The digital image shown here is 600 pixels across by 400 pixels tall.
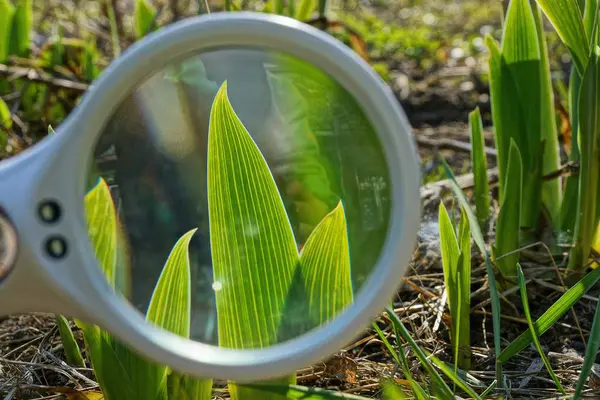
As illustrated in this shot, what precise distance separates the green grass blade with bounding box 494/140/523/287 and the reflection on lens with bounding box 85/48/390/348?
406mm

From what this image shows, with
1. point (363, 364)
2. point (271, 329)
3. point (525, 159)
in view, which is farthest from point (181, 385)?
point (525, 159)

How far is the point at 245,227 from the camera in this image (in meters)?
0.78

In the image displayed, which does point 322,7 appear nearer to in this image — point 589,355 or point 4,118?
point 4,118

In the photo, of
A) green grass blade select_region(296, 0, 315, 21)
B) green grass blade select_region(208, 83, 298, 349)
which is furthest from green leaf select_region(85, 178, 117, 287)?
green grass blade select_region(296, 0, 315, 21)

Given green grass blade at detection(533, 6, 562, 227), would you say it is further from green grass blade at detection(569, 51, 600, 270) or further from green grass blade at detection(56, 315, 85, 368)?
green grass blade at detection(56, 315, 85, 368)

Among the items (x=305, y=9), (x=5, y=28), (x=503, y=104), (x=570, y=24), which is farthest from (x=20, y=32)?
(x=570, y=24)

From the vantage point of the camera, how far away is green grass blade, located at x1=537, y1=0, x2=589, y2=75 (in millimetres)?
956

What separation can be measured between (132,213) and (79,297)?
132mm

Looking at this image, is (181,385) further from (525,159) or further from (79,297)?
(525,159)

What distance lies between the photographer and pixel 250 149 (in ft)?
2.54

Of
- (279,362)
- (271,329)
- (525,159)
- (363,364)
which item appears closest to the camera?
(279,362)

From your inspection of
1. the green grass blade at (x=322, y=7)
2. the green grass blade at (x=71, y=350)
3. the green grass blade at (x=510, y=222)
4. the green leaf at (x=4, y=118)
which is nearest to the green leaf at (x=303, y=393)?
the green grass blade at (x=71, y=350)

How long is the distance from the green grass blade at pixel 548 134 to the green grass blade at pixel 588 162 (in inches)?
4.1

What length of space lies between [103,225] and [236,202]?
0.15 m
